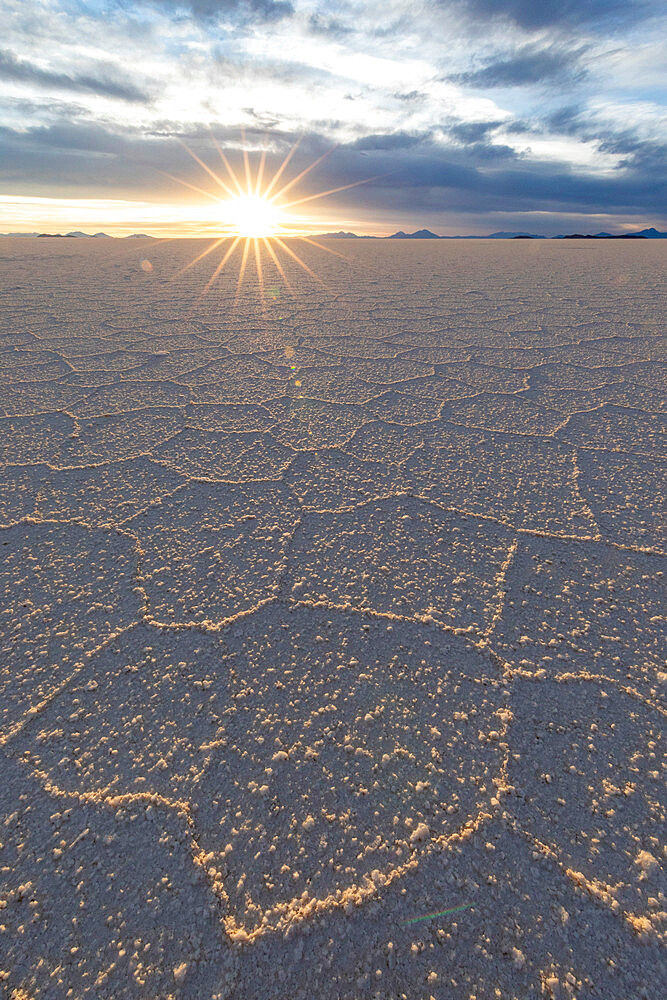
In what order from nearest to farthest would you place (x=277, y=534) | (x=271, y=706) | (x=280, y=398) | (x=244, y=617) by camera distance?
(x=271, y=706) < (x=244, y=617) < (x=277, y=534) < (x=280, y=398)

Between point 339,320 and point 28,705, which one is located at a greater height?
point 339,320

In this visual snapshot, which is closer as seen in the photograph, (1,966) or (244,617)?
(1,966)

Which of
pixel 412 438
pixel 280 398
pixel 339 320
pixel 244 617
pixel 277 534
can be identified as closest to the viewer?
pixel 244 617

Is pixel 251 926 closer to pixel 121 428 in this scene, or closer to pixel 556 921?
pixel 556 921

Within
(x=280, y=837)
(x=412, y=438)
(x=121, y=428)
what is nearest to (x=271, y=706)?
(x=280, y=837)

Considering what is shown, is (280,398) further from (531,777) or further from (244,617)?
(531,777)

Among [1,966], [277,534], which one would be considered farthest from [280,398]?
[1,966]
